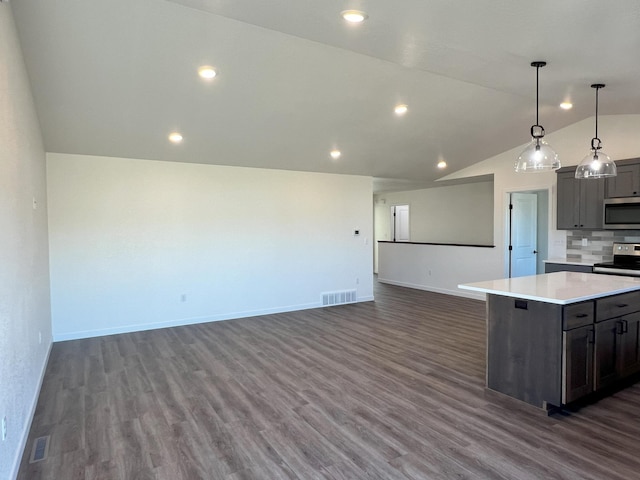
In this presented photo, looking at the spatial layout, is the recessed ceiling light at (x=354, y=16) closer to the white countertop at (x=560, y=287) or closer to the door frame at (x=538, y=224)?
the white countertop at (x=560, y=287)

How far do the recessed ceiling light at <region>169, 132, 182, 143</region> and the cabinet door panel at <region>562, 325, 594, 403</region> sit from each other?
4.45m

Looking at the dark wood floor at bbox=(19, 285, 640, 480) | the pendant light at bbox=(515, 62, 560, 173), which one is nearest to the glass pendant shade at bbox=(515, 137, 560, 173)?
the pendant light at bbox=(515, 62, 560, 173)

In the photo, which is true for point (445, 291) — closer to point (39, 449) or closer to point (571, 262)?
point (571, 262)

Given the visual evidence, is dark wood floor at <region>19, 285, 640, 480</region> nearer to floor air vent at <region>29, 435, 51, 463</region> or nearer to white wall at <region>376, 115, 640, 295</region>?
floor air vent at <region>29, 435, 51, 463</region>

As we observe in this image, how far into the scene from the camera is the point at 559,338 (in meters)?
2.92

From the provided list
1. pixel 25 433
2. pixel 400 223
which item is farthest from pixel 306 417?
pixel 400 223

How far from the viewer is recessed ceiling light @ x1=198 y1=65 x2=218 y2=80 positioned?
3.43 meters

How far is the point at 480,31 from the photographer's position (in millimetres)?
2480

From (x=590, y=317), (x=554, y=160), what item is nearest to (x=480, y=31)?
(x=554, y=160)

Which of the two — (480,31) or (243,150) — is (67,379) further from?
(480,31)

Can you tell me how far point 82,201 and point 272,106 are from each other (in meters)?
2.88

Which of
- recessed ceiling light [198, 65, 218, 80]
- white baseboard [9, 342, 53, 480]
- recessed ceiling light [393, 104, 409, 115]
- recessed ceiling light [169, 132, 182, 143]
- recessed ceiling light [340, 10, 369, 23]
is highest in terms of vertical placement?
recessed ceiling light [393, 104, 409, 115]

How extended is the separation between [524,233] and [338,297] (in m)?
3.67

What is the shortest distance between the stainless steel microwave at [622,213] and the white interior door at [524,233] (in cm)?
185
